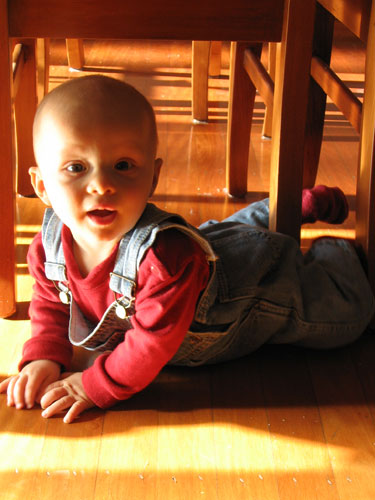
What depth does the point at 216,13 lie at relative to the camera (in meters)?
1.09

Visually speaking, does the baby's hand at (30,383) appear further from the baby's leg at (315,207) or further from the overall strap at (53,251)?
the baby's leg at (315,207)

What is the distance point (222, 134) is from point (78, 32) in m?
0.85

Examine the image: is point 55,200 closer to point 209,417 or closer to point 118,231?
point 118,231

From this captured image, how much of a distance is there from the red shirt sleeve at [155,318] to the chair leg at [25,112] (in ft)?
2.14

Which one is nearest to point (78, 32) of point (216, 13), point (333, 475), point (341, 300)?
point (216, 13)

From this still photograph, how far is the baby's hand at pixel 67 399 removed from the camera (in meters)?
0.97

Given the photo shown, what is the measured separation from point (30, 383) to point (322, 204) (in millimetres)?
657

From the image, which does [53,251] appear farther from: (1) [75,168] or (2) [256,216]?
(2) [256,216]

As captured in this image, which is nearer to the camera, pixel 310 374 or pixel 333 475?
pixel 333 475

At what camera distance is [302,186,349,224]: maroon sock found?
4.42ft

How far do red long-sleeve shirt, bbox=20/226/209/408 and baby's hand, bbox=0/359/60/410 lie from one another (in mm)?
17

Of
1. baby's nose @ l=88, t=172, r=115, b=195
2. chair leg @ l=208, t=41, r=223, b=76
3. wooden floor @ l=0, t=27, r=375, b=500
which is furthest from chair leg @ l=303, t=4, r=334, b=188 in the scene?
→ chair leg @ l=208, t=41, r=223, b=76

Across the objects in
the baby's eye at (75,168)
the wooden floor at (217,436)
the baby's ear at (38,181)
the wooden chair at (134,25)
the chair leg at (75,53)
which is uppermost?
the wooden chair at (134,25)

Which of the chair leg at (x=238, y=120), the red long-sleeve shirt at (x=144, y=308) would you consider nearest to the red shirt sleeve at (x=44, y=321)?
the red long-sleeve shirt at (x=144, y=308)
